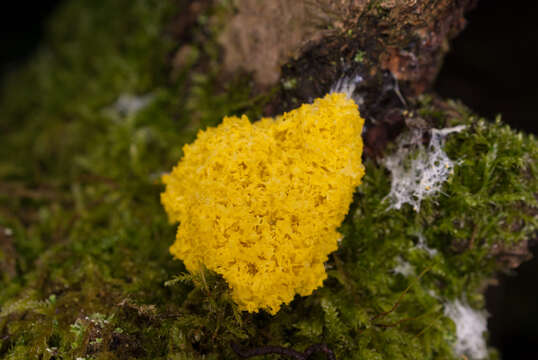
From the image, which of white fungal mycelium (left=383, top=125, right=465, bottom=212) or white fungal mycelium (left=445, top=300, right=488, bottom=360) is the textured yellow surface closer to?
white fungal mycelium (left=383, top=125, right=465, bottom=212)

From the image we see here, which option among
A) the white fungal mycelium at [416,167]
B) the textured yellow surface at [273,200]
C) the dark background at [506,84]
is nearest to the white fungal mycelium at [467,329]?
the dark background at [506,84]

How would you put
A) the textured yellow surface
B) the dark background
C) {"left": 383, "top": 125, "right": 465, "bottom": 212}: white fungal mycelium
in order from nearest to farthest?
the textured yellow surface, {"left": 383, "top": 125, "right": 465, "bottom": 212}: white fungal mycelium, the dark background

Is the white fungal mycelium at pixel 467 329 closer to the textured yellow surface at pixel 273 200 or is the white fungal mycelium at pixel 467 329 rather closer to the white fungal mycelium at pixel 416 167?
the white fungal mycelium at pixel 416 167

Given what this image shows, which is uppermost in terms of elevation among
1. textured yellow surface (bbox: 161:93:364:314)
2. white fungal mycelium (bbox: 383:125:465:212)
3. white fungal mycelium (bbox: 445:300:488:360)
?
white fungal mycelium (bbox: 383:125:465:212)

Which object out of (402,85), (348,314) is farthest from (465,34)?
(348,314)

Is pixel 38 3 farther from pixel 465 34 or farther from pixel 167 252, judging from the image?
pixel 465 34

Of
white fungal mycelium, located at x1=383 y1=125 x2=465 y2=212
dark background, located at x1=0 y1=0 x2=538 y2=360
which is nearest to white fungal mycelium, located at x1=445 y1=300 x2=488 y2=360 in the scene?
dark background, located at x1=0 y1=0 x2=538 y2=360
